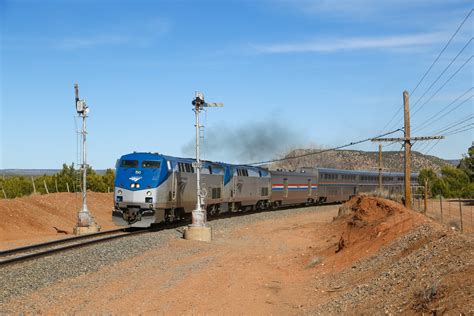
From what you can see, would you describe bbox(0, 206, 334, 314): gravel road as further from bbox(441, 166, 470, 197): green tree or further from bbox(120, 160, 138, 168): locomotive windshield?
bbox(441, 166, 470, 197): green tree

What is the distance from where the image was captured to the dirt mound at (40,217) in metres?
30.6

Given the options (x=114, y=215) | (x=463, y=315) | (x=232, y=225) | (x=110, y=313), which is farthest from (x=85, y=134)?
(x=463, y=315)

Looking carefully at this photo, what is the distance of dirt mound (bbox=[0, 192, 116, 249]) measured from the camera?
100 ft

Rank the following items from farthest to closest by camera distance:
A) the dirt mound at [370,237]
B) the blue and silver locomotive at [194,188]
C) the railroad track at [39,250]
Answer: the blue and silver locomotive at [194,188] → the railroad track at [39,250] → the dirt mound at [370,237]

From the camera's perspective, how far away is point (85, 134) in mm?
30750

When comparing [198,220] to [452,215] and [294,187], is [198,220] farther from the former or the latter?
[294,187]

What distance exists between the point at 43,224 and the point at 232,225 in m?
11.4

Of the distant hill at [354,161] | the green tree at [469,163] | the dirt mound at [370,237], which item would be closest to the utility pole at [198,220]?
the dirt mound at [370,237]

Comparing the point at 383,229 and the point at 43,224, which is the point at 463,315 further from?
the point at 43,224

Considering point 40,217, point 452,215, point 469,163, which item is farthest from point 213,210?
point 469,163

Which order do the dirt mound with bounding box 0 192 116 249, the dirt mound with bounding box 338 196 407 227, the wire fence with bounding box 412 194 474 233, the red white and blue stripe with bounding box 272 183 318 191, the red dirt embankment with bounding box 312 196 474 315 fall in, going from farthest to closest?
the red white and blue stripe with bounding box 272 183 318 191 < the dirt mound with bounding box 0 192 116 249 < the wire fence with bounding box 412 194 474 233 < the dirt mound with bounding box 338 196 407 227 < the red dirt embankment with bounding box 312 196 474 315

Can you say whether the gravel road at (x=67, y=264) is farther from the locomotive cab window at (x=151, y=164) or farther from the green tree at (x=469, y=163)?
the green tree at (x=469, y=163)

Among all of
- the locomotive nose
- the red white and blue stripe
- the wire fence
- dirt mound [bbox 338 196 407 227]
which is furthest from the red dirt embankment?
the red white and blue stripe

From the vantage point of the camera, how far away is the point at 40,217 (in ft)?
119
